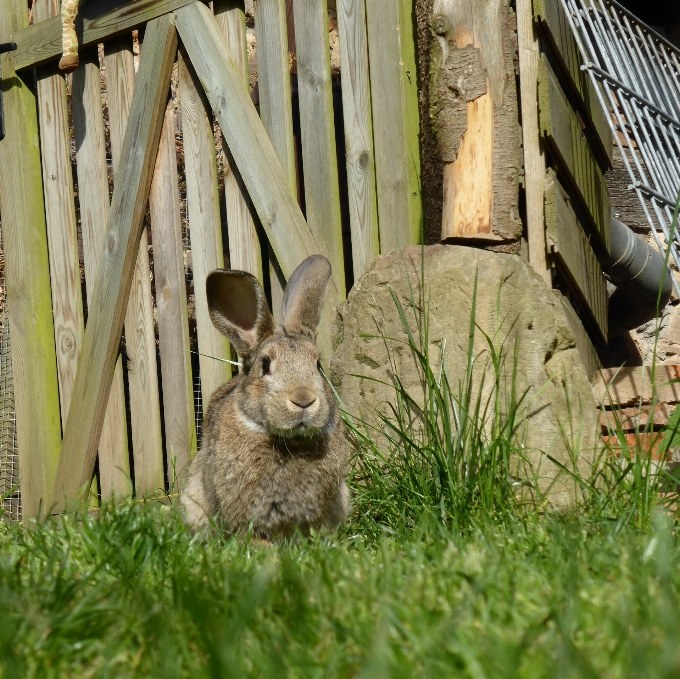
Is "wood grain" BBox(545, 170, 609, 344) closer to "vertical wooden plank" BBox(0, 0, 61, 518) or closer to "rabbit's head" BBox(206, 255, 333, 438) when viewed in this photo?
"rabbit's head" BBox(206, 255, 333, 438)

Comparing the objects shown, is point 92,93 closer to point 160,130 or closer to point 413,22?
point 160,130

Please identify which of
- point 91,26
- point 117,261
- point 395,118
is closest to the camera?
point 395,118

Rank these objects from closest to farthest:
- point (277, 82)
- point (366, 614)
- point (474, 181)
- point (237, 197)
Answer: point (366, 614), point (474, 181), point (277, 82), point (237, 197)

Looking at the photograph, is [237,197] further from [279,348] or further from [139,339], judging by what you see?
[279,348]

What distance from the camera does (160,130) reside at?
15.8 ft

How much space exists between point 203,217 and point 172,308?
0.51 metres

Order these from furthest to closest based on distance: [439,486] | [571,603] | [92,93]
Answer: [92,93] → [439,486] → [571,603]

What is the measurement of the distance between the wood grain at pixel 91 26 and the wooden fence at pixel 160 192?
13 millimetres


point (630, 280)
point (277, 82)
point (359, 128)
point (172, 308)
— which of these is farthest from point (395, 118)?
point (630, 280)

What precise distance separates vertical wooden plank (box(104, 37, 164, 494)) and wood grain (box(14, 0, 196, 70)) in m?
0.11

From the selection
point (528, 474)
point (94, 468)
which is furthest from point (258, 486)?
point (94, 468)

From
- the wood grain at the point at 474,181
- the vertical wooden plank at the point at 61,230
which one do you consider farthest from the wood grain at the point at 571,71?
the vertical wooden plank at the point at 61,230

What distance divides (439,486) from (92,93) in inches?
125

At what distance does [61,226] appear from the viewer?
5.21 m
